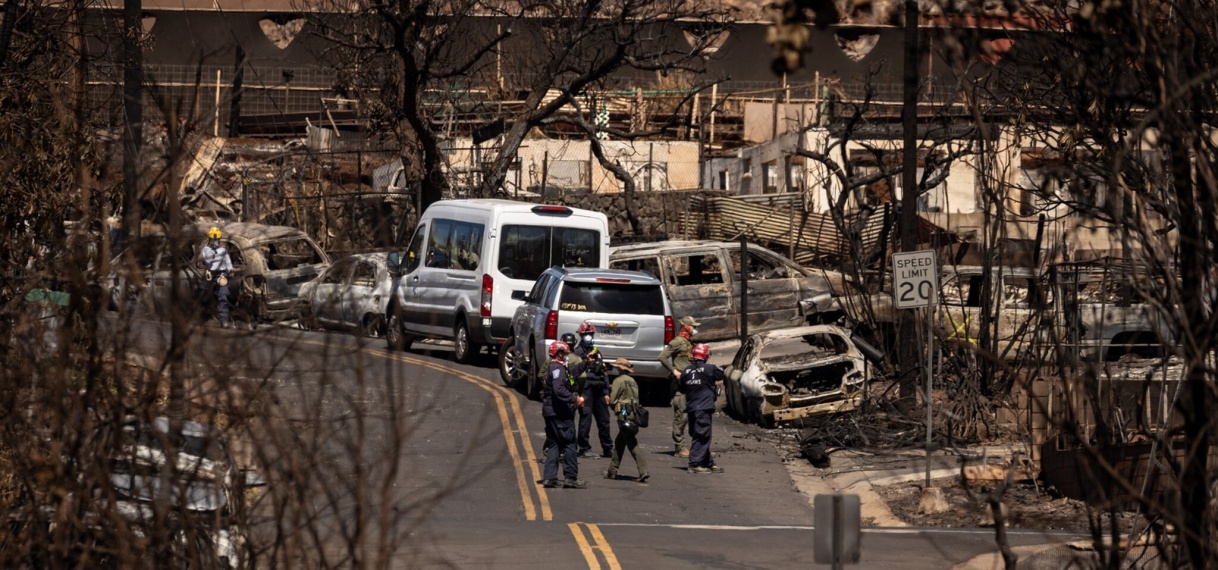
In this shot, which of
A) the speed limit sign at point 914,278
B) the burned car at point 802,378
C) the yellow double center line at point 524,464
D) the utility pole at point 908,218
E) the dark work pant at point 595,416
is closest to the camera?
the yellow double center line at point 524,464

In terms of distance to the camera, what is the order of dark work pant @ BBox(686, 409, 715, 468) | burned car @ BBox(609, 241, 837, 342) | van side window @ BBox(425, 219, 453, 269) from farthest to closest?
burned car @ BBox(609, 241, 837, 342), van side window @ BBox(425, 219, 453, 269), dark work pant @ BBox(686, 409, 715, 468)

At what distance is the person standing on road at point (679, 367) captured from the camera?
61.1ft

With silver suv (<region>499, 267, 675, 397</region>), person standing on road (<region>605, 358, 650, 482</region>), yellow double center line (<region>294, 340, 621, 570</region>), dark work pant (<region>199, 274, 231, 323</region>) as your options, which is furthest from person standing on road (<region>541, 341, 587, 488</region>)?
dark work pant (<region>199, 274, 231, 323</region>)

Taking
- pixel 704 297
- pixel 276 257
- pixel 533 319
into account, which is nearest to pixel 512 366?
pixel 533 319

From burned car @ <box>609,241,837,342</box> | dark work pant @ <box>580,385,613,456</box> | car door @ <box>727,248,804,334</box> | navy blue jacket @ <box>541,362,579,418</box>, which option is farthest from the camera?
car door @ <box>727,248,804,334</box>

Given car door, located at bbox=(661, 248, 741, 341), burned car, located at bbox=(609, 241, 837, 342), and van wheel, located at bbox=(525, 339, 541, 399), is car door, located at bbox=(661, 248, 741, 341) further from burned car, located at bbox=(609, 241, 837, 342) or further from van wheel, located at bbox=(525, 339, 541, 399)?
van wheel, located at bbox=(525, 339, 541, 399)

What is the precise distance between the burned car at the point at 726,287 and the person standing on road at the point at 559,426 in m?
8.16

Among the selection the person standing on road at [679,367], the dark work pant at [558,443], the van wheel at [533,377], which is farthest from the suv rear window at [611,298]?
the dark work pant at [558,443]

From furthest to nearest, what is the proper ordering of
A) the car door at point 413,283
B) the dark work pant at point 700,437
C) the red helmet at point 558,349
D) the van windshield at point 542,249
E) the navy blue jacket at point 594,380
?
the car door at point 413,283
the van windshield at point 542,249
the dark work pant at point 700,437
the navy blue jacket at point 594,380
the red helmet at point 558,349

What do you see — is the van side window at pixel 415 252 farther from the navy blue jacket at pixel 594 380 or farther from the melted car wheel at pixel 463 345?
the navy blue jacket at pixel 594 380

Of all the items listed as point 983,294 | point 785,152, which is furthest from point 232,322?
Answer: point 785,152

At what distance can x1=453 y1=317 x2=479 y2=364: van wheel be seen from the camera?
23.5m

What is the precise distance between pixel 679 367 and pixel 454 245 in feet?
18.9

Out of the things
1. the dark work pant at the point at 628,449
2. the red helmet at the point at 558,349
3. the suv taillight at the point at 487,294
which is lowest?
the dark work pant at the point at 628,449
